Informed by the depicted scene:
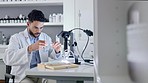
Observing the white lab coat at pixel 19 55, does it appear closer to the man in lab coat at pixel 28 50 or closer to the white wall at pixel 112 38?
the man in lab coat at pixel 28 50

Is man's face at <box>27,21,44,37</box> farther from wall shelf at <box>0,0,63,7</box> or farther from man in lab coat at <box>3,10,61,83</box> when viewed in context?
wall shelf at <box>0,0,63,7</box>

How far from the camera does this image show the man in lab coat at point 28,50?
231 cm

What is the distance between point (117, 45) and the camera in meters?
0.51

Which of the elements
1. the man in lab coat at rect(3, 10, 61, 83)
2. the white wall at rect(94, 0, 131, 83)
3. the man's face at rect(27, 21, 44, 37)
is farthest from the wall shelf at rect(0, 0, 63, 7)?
the white wall at rect(94, 0, 131, 83)

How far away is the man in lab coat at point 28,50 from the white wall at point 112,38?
173 cm

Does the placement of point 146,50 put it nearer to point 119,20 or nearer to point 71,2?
point 119,20

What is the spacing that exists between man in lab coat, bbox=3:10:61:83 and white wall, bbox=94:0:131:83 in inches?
68.3

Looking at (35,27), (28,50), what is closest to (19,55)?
(28,50)

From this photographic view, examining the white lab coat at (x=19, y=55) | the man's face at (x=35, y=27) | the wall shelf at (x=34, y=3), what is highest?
the wall shelf at (x=34, y=3)

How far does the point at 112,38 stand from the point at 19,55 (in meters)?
1.94

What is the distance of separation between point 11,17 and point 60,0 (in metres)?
1.18

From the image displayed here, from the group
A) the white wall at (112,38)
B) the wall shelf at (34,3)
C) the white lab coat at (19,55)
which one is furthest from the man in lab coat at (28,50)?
the white wall at (112,38)

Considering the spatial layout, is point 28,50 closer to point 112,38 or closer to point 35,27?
point 35,27

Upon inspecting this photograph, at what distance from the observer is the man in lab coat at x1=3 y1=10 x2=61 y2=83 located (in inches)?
90.8
